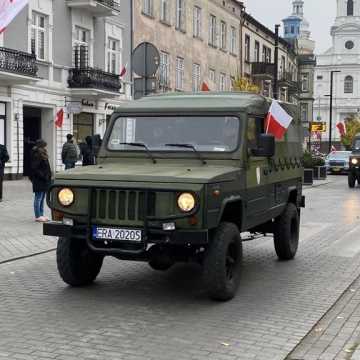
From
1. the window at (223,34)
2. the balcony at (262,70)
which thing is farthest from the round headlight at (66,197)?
the balcony at (262,70)

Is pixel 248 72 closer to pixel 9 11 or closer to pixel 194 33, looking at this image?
pixel 194 33

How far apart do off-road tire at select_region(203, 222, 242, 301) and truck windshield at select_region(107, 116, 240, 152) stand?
1.07 meters

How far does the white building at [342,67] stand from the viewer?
116 meters

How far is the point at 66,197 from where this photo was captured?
23.9 ft

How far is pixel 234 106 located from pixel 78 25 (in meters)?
23.3

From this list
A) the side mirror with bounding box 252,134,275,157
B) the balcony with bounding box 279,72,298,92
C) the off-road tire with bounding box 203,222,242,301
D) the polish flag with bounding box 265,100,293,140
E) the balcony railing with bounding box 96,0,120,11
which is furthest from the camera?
the balcony with bounding box 279,72,298,92

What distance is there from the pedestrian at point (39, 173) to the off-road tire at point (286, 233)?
573 centimetres

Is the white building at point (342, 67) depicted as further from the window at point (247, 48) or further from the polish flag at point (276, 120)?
the polish flag at point (276, 120)

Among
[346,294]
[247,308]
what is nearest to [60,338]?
[247,308]

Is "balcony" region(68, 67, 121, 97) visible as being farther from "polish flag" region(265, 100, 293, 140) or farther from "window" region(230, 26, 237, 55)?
"polish flag" region(265, 100, 293, 140)

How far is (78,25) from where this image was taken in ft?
98.6

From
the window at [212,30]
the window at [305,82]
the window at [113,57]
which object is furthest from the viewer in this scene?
the window at [305,82]

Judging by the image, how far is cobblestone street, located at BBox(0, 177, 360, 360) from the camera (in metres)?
5.68

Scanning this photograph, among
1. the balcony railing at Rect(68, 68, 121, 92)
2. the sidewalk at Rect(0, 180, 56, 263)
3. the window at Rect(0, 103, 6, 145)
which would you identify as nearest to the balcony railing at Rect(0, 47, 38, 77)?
the window at Rect(0, 103, 6, 145)
